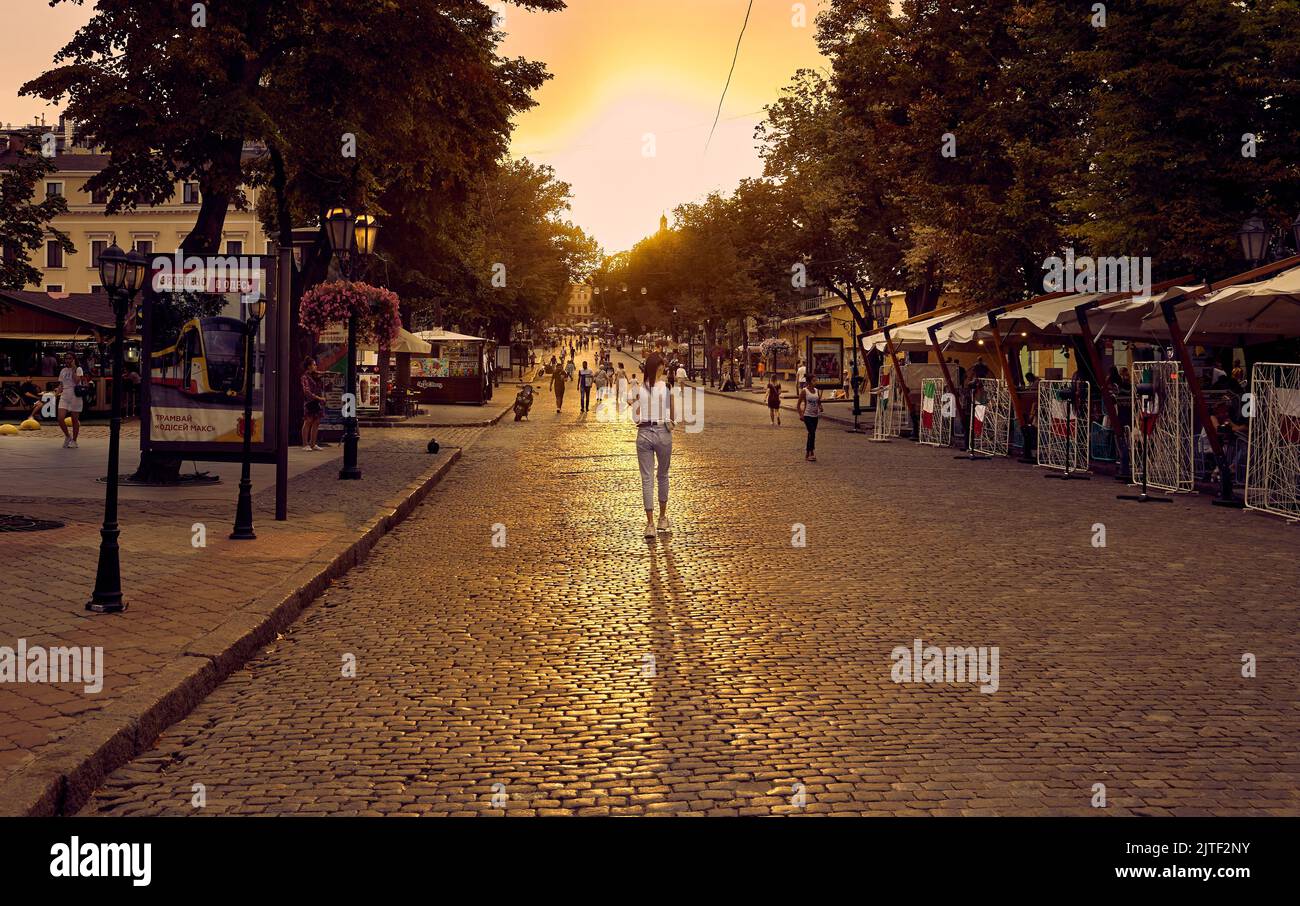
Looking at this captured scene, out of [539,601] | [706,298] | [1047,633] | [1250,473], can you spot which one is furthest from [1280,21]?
[706,298]

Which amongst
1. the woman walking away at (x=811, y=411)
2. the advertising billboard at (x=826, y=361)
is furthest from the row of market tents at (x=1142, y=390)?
the advertising billboard at (x=826, y=361)

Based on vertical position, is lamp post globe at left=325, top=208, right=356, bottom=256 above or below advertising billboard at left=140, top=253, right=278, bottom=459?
above

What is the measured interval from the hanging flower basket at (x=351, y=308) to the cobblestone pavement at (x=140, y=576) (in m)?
3.84

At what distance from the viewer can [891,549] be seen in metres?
11.4

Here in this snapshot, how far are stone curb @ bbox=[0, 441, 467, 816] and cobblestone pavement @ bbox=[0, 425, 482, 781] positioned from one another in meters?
0.09

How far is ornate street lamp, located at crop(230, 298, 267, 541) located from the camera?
1100 centimetres

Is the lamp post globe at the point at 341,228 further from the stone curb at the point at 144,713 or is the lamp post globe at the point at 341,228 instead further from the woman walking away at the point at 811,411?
the stone curb at the point at 144,713

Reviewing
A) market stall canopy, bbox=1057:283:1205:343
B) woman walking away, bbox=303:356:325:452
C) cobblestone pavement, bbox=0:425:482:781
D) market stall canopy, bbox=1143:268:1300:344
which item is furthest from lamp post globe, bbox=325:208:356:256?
market stall canopy, bbox=1057:283:1205:343

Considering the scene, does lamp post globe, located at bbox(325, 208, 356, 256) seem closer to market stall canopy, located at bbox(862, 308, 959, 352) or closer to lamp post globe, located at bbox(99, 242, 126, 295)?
lamp post globe, located at bbox(99, 242, 126, 295)

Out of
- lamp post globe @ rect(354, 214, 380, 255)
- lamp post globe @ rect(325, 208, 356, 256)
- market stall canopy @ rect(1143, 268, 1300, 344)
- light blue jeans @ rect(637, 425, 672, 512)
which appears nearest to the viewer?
light blue jeans @ rect(637, 425, 672, 512)

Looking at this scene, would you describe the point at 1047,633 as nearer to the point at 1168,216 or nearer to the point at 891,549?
the point at 891,549

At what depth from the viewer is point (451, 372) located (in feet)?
156

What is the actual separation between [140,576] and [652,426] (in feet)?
17.0

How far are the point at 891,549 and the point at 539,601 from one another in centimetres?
400
